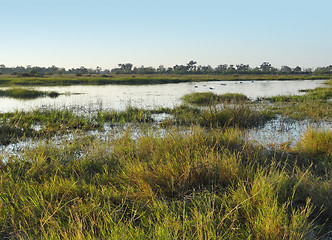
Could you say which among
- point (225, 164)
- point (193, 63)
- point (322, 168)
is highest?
point (193, 63)

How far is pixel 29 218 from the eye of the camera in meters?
3.14

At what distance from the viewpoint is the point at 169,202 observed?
3.59 metres

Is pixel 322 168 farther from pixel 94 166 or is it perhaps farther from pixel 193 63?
pixel 193 63

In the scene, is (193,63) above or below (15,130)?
above

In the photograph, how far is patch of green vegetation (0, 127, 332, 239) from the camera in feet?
8.68

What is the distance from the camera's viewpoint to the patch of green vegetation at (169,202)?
264cm

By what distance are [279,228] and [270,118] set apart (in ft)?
32.6

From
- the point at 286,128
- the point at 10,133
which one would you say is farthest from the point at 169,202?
the point at 286,128

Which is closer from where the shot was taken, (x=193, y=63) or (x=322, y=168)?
(x=322, y=168)

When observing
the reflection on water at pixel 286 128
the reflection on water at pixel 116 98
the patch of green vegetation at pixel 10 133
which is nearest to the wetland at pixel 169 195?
the reflection on water at pixel 286 128

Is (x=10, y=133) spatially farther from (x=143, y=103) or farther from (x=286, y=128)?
(x=143, y=103)

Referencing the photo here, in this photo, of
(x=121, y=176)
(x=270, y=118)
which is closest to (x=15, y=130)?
(x=121, y=176)

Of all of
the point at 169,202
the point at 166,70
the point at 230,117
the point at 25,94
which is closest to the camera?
the point at 169,202

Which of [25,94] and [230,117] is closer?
[230,117]
